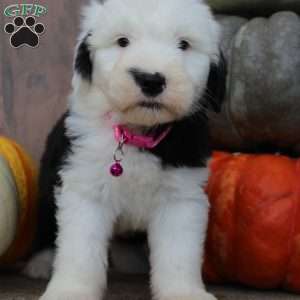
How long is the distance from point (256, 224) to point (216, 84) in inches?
26.7

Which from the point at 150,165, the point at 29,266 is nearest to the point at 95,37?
the point at 150,165

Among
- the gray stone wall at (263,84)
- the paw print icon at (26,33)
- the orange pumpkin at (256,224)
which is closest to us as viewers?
the orange pumpkin at (256,224)

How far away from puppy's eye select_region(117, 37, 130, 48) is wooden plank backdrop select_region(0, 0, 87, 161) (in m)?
1.86

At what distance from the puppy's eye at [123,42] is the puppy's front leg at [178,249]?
0.65 m

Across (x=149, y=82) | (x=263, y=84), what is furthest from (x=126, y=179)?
(x=263, y=84)

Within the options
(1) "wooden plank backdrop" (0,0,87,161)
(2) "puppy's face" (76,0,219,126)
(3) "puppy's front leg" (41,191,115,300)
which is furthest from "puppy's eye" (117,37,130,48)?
(1) "wooden plank backdrop" (0,0,87,161)

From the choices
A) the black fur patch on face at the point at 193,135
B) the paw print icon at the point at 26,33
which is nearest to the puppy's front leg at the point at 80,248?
the black fur patch on face at the point at 193,135

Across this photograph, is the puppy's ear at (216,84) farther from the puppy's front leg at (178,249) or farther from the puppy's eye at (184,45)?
the puppy's front leg at (178,249)

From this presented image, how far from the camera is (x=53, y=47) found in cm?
436

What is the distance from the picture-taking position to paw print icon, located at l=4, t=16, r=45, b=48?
4.29 metres

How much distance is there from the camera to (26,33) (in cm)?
435

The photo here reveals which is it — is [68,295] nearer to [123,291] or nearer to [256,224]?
[123,291]

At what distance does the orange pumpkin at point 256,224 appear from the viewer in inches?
116

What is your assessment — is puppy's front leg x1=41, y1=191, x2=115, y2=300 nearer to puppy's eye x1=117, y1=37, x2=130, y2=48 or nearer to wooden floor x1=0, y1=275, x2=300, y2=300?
wooden floor x1=0, y1=275, x2=300, y2=300
